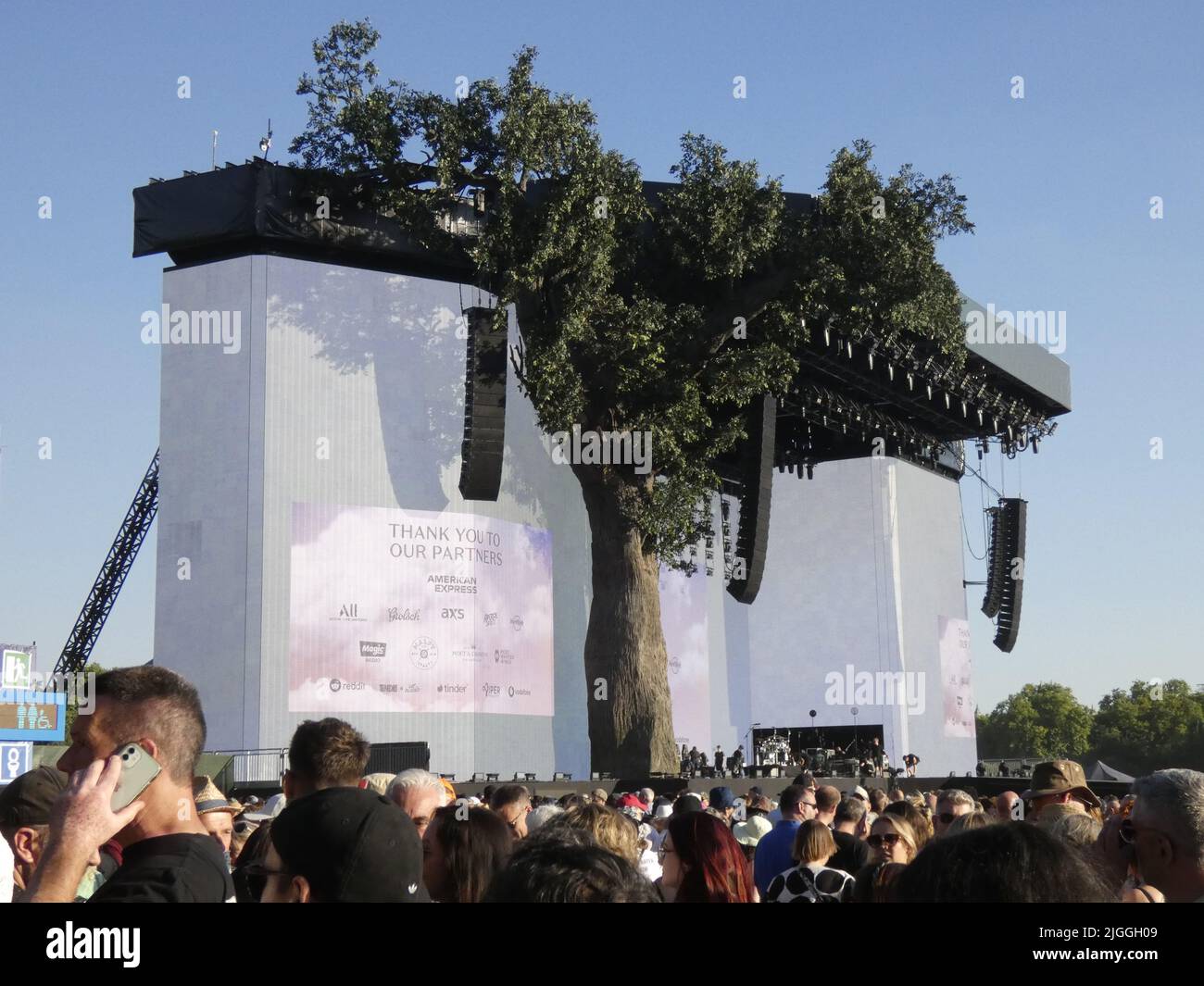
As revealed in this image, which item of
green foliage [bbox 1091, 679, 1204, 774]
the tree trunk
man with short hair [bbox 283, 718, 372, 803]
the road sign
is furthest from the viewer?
green foliage [bbox 1091, 679, 1204, 774]

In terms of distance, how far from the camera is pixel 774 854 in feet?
19.6

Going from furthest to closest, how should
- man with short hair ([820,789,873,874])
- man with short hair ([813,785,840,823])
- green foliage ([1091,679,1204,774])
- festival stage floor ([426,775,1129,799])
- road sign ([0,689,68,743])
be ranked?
green foliage ([1091,679,1204,774]) < festival stage floor ([426,775,1129,799]) < road sign ([0,689,68,743]) < man with short hair ([813,785,840,823]) < man with short hair ([820,789,873,874])

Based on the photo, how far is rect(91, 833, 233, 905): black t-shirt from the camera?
2.40 m

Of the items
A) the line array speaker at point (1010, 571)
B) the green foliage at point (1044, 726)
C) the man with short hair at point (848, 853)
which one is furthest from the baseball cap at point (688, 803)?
the green foliage at point (1044, 726)

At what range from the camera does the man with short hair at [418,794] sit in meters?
4.73

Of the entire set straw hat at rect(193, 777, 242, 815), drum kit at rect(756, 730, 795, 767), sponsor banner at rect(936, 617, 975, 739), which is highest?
straw hat at rect(193, 777, 242, 815)

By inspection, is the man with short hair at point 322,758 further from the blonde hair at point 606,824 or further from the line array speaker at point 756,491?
the line array speaker at point 756,491

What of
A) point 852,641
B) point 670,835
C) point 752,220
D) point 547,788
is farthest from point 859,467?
point 670,835

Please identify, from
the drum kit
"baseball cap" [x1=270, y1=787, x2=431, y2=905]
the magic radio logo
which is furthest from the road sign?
the drum kit

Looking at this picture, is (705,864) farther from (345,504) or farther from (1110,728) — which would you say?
(1110,728)

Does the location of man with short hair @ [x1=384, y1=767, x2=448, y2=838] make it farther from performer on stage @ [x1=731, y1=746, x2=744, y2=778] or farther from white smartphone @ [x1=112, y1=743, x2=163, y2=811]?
performer on stage @ [x1=731, y1=746, x2=744, y2=778]

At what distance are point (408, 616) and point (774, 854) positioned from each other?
19.7 metres

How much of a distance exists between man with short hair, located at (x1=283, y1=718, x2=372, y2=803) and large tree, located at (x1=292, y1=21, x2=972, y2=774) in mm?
17644
